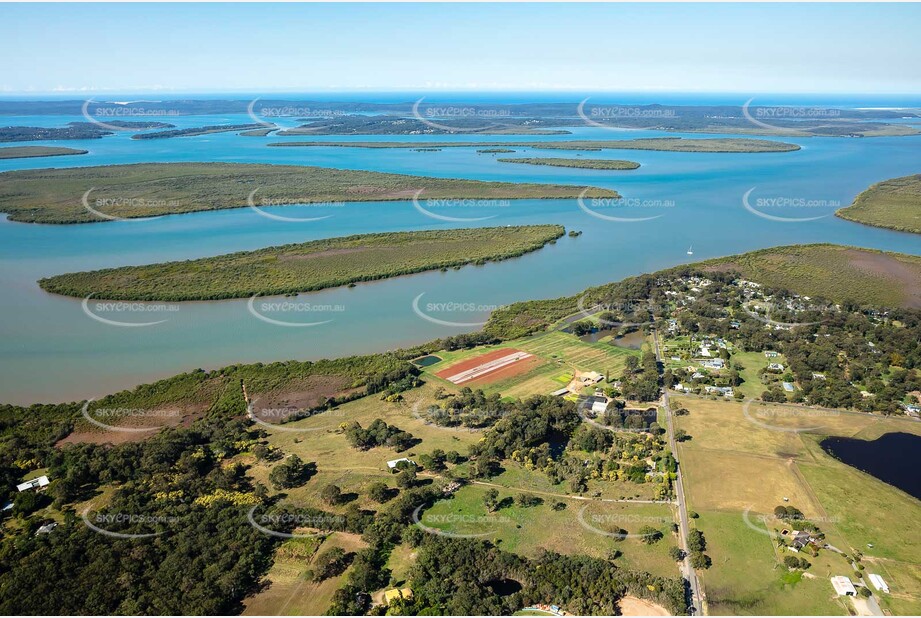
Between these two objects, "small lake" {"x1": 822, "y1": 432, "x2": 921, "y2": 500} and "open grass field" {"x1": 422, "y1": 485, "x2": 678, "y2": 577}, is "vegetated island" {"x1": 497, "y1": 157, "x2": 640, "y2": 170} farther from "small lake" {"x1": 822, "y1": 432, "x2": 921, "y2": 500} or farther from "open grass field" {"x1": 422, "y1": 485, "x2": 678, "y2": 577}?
"open grass field" {"x1": 422, "y1": 485, "x2": 678, "y2": 577}

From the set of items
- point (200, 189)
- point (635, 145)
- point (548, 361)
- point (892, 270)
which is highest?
point (635, 145)

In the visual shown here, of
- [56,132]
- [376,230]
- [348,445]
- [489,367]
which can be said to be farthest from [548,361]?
[56,132]

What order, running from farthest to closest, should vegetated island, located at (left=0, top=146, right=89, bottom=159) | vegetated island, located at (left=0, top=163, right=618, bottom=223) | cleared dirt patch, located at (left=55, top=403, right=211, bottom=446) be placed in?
vegetated island, located at (left=0, top=146, right=89, bottom=159), vegetated island, located at (left=0, top=163, right=618, bottom=223), cleared dirt patch, located at (left=55, top=403, right=211, bottom=446)

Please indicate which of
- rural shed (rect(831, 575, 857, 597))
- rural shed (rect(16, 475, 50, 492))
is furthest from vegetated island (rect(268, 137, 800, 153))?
rural shed (rect(16, 475, 50, 492))

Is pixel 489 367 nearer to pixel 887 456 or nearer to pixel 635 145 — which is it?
pixel 887 456

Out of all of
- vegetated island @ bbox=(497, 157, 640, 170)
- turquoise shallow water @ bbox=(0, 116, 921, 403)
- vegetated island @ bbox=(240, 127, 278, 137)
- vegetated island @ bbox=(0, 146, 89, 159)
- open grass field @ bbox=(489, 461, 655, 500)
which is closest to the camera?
open grass field @ bbox=(489, 461, 655, 500)
